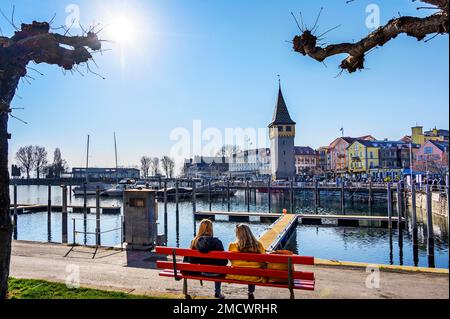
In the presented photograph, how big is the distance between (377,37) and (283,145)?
8642cm

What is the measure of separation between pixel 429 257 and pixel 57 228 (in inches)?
1110

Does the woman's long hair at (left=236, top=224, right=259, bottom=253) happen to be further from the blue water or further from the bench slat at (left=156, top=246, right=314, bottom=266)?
the blue water

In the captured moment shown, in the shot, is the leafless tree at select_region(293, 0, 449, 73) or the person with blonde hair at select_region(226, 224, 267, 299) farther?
the person with blonde hair at select_region(226, 224, 267, 299)

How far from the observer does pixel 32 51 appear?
6.43 meters

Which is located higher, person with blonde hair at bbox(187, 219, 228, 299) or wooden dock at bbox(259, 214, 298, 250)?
person with blonde hair at bbox(187, 219, 228, 299)

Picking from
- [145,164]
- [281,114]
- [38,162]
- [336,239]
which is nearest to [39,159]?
[38,162]

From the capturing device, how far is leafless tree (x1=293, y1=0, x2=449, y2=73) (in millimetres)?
4871

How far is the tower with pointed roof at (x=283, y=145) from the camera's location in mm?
90375

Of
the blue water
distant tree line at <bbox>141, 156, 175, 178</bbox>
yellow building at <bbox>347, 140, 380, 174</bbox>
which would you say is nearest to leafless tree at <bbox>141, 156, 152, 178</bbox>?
distant tree line at <bbox>141, 156, 175, 178</bbox>

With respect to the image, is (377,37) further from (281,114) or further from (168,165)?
(168,165)

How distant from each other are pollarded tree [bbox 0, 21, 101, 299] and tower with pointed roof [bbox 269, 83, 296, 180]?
278ft

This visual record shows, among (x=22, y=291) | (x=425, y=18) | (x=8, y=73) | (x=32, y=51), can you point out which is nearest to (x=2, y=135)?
(x=8, y=73)

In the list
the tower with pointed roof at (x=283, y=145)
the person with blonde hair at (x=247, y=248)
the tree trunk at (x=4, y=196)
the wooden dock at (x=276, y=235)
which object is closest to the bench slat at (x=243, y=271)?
the person with blonde hair at (x=247, y=248)
